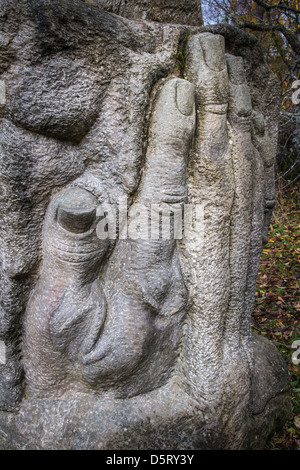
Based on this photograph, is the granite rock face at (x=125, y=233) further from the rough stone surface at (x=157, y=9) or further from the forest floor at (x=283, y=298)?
the forest floor at (x=283, y=298)

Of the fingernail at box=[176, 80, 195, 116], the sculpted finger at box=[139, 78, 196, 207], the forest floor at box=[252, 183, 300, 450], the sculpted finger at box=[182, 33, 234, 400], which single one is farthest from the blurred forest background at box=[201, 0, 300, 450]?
the fingernail at box=[176, 80, 195, 116]

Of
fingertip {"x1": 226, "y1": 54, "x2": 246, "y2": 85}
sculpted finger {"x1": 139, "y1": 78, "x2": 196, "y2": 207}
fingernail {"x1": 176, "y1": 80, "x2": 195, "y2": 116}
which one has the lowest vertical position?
sculpted finger {"x1": 139, "y1": 78, "x2": 196, "y2": 207}

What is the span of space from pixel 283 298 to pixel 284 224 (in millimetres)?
2228

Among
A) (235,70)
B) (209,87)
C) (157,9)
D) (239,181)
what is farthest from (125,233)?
(157,9)

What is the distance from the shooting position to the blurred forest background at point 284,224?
105 inches

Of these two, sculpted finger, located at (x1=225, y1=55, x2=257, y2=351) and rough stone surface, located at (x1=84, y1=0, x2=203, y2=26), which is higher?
rough stone surface, located at (x1=84, y1=0, x2=203, y2=26)

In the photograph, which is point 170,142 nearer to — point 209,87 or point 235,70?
point 209,87

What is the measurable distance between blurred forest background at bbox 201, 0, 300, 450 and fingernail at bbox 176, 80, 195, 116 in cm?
159

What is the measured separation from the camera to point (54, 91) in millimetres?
1280

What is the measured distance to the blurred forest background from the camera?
2.67 metres

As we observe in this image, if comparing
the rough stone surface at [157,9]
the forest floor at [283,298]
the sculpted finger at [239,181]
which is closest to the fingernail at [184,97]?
the sculpted finger at [239,181]

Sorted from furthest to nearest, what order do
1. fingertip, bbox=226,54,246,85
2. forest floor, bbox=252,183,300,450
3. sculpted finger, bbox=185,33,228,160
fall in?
forest floor, bbox=252,183,300,450, fingertip, bbox=226,54,246,85, sculpted finger, bbox=185,33,228,160

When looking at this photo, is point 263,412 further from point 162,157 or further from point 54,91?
point 54,91

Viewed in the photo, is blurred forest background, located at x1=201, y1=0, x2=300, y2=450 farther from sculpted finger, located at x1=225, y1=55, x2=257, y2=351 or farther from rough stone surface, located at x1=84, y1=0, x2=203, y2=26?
rough stone surface, located at x1=84, y1=0, x2=203, y2=26
